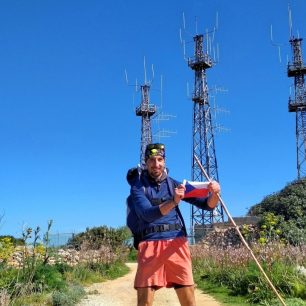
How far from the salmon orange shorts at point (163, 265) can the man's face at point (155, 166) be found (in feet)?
1.85

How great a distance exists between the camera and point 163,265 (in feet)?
13.5

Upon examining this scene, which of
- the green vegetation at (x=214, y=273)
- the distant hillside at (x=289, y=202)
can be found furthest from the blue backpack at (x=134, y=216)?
the distant hillside at (x=289, y=202)

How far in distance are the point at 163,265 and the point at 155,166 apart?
2.65 feet

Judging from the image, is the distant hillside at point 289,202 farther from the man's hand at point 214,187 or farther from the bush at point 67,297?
the man's hand at point 214,187

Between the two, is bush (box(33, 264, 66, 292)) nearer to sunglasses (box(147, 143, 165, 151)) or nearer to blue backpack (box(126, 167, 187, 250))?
blue backpack (box(126, 167, 187, 250))

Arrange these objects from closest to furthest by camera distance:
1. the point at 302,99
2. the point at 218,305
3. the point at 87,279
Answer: the point at 218,305 < the point at 87,279 < the point at 302,99

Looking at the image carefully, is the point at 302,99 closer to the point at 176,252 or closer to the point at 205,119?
the point at 205,119

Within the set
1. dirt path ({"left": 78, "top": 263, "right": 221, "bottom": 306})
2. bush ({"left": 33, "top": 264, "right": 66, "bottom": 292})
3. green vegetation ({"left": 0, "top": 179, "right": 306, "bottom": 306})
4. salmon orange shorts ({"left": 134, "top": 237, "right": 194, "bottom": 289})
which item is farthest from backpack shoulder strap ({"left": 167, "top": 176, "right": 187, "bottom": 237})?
bush ({"left": 33, "top": 264, "right": 66, "bottom": 292})

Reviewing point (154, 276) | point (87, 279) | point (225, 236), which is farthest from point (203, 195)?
point (225, 236)

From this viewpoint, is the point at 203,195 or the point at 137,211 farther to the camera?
the point at 203,195

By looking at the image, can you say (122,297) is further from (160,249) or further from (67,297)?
(160,249)

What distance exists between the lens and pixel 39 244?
33.8 feet

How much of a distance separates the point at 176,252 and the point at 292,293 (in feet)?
14.5

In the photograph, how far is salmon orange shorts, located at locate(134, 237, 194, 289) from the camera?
408cm
